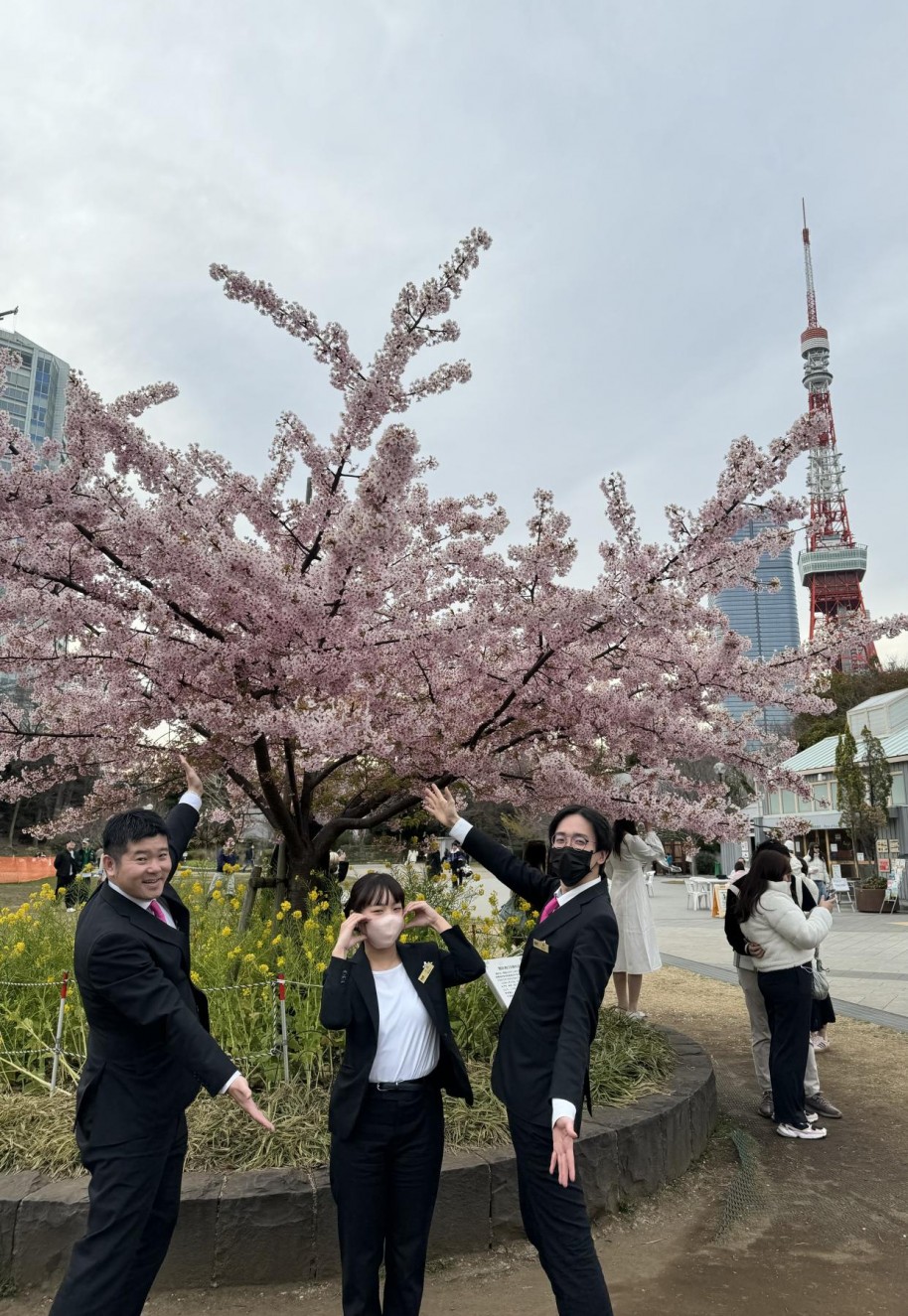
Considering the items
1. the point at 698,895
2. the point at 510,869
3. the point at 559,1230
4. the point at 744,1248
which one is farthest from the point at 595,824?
the point at 698,895

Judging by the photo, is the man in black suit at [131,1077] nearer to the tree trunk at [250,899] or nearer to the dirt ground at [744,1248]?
the dirt ground at [744,1248]

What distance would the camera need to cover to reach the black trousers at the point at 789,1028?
175 inches

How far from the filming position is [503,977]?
3477mm

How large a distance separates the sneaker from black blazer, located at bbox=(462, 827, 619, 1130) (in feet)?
11.1

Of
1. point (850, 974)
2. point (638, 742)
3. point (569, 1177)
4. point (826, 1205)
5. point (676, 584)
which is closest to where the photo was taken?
point (569, 1177)

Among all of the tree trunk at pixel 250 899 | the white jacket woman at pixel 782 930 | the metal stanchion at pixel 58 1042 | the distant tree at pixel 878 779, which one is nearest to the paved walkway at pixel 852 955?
the distant tree at pixel 878 779

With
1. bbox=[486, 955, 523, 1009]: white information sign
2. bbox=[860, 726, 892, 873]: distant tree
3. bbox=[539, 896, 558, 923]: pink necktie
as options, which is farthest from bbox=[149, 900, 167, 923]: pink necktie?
bbox=[860, 726, 892, 873]: distant tree

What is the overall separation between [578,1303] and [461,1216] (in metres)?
1.14

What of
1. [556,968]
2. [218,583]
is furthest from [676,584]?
[556,968]

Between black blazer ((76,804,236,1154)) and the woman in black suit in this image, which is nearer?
black blazer ((76,804,236,1154))

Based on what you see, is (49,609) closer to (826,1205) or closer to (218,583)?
(218,583)

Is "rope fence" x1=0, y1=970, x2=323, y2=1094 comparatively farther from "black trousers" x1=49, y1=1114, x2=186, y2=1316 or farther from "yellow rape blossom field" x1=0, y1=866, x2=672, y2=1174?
"black trousers" x1=49, y1=1114, x2=186, y2=1316

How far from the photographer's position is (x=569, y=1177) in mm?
2174

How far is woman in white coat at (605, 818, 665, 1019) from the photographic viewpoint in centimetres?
596
